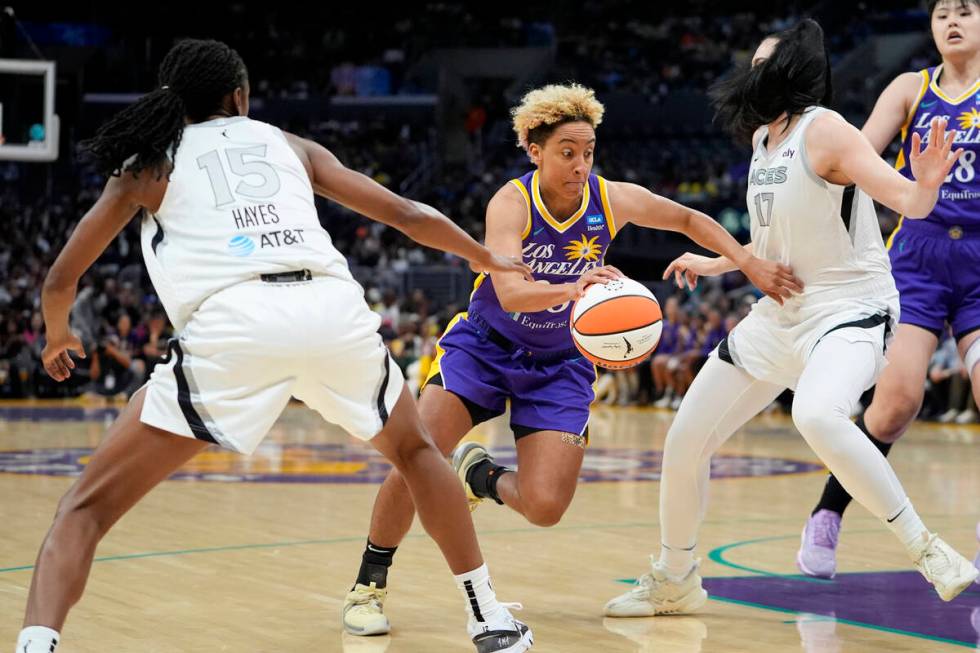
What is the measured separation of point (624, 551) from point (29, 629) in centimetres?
369

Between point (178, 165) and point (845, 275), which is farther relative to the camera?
point (845, 275)

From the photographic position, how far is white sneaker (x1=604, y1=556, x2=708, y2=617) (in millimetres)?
5133

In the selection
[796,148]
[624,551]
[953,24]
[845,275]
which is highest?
[953,24]

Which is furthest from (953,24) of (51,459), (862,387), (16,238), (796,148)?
(16,238)

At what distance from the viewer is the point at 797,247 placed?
493 centimetres

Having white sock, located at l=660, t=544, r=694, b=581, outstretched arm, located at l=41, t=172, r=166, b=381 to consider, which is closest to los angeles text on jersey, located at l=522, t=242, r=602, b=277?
white sock, located at l=660, t=544, r=694, b=581

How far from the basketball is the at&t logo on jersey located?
1.47 metres

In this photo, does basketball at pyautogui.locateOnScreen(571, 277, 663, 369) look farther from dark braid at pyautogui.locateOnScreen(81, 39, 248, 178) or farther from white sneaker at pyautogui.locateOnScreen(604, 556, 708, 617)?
dark braid at pyautogui.locateOnScreen(81, 39, 248, 178)

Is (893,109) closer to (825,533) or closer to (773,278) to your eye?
(773,278)

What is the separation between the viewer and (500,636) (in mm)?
4191

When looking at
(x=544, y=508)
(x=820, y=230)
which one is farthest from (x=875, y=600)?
(x=820, y=230)

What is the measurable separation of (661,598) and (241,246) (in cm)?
235

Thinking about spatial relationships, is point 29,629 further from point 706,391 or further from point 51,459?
point 51,459

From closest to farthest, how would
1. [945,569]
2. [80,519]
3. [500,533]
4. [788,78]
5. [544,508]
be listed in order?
1. [80,519]
2. [945,569]
3. [788,78]
4. [544,508]
5. [500,533]
